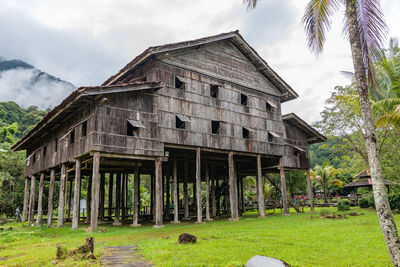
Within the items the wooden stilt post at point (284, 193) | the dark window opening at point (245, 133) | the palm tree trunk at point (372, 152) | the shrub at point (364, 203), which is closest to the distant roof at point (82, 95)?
the dark window opening at point (245, 133)

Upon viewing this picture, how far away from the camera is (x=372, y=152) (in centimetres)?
610

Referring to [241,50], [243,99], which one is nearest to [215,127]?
[243,99]

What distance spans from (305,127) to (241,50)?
8.23 metres

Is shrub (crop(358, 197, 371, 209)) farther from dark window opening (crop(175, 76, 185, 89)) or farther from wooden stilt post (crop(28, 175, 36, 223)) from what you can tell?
wooden stilt post (crop(28, 175, 36, 223))

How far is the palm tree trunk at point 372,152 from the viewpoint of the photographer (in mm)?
5582

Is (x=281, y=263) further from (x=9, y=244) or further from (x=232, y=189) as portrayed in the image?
(x=232, y=189)

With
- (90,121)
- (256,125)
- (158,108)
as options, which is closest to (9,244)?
(90,121)

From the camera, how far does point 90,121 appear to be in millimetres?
14320

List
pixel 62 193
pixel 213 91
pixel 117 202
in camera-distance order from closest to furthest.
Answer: pixel 62 193
pixel 213 91
pixel 117 202

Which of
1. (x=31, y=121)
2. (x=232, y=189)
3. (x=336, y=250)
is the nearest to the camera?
(x=336, y=250)

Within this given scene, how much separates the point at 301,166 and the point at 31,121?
5108cm

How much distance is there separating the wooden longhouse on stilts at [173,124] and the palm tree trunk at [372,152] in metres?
10.2

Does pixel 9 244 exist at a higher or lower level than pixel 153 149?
lower

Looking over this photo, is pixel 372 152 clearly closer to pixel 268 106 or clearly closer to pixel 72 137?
pixel 72 137
